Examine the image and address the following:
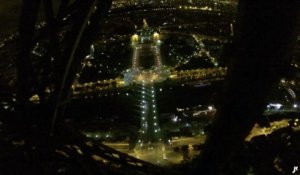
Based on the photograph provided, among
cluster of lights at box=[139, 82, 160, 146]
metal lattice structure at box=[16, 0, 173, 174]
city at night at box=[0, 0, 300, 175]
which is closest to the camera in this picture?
city at night at box=[0, 0, 300, 175]

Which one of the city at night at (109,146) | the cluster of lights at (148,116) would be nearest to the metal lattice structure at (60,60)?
the city at night at (109,146)

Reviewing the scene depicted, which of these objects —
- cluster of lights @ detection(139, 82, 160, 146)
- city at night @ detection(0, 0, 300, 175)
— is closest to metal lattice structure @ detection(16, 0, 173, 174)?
city at night @ detection(0, 0, 300, 175)

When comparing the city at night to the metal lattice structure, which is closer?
the city at night

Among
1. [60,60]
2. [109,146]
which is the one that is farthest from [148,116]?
[60,60]

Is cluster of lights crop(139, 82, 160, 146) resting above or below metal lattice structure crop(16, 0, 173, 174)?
below

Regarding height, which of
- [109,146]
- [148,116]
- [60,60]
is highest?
[60,60]

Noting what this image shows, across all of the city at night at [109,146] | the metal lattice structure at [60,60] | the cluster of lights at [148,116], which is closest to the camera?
the city at night at [109,146]

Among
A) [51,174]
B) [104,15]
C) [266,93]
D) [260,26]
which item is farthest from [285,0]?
[51,174]

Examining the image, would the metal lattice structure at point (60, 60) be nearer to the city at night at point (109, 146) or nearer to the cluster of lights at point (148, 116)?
the city at night at point (109, 146)

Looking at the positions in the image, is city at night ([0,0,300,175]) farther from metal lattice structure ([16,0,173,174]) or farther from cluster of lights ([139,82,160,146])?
cluster of lights ([139,82,160,146])

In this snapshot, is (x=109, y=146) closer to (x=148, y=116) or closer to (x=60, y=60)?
(x=60, y=60)

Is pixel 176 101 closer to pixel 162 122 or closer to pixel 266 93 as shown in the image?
pixel 162 122
